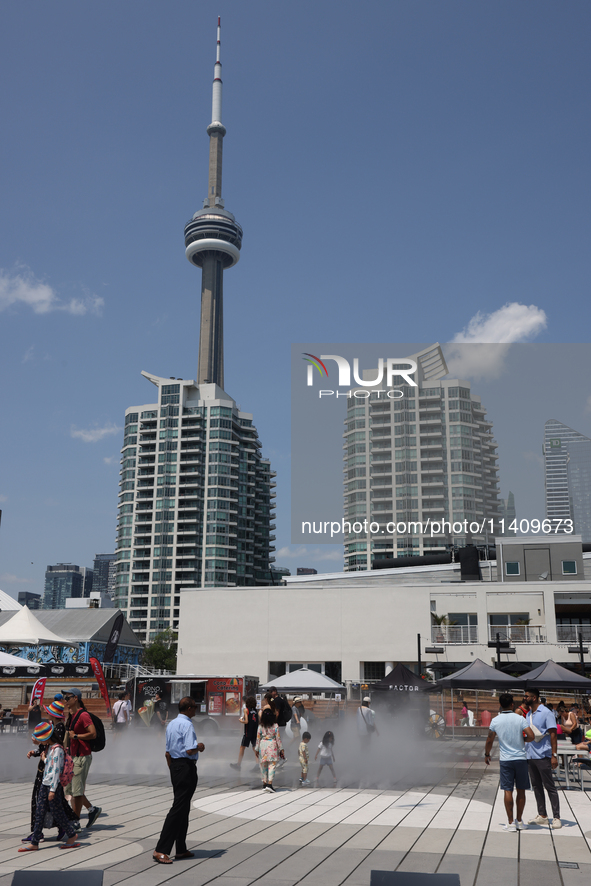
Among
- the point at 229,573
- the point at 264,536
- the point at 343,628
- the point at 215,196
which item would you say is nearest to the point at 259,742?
the point at 343,628

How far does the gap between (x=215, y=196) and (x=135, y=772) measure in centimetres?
18006

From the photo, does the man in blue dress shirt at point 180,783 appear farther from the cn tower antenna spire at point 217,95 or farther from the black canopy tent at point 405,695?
the cn tower antenna spire at point 217,95

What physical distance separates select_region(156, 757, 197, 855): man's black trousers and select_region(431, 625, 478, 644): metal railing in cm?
4259

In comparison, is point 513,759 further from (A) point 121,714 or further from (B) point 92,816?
(A) point 121,714

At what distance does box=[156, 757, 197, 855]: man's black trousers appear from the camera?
327 inches

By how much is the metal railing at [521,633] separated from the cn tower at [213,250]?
120722mm

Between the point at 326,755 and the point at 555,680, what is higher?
the point at 555,680

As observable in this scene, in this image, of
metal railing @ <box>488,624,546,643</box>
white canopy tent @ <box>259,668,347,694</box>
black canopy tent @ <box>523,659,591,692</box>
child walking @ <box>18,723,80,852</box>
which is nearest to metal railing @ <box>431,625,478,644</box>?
metal railing @ <box>488,624,546,643</box>

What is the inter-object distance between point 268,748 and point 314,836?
4.38 metres

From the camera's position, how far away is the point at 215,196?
184 m

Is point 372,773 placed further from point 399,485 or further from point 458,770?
point 399,485

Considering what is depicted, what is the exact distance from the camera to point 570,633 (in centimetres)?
4809

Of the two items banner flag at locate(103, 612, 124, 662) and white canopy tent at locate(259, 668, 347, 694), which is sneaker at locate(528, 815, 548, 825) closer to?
white canopy tent at locate(259, 668, 347, 694)

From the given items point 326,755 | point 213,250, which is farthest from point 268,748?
point 213,250
